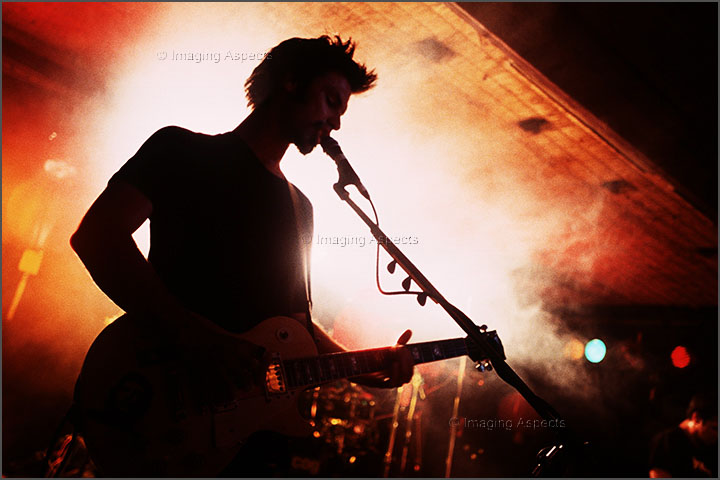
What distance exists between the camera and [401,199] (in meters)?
5.64

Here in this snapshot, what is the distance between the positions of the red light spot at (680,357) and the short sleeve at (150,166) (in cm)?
807

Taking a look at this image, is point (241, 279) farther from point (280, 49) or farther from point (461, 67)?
point (461, 67)

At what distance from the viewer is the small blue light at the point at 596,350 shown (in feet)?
25.1

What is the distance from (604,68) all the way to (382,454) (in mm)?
6894

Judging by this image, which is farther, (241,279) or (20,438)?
(20,438)

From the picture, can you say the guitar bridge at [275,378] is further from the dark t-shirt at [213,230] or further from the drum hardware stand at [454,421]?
the drum hardware stand at [454,421]

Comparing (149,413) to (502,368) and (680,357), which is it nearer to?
(502,368)

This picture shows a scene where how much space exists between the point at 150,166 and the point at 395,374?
1430 mm

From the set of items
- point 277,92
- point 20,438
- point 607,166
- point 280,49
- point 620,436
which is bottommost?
point 20,438

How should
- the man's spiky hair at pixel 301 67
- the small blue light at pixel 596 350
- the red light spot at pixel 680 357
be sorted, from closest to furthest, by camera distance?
the man's spiky hair at pixel 301 67, the red light spot at pixel 680 357, the small blue light at pixel 596 350

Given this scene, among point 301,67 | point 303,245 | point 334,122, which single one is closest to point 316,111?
point 334,122

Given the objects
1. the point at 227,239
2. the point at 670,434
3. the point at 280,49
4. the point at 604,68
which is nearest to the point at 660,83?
the point at 604,68

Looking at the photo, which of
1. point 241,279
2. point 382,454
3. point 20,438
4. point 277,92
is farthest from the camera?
point 382,454

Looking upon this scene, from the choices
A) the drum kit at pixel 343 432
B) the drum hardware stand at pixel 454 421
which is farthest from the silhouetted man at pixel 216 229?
the drum hardware stand at pixel 454 421
